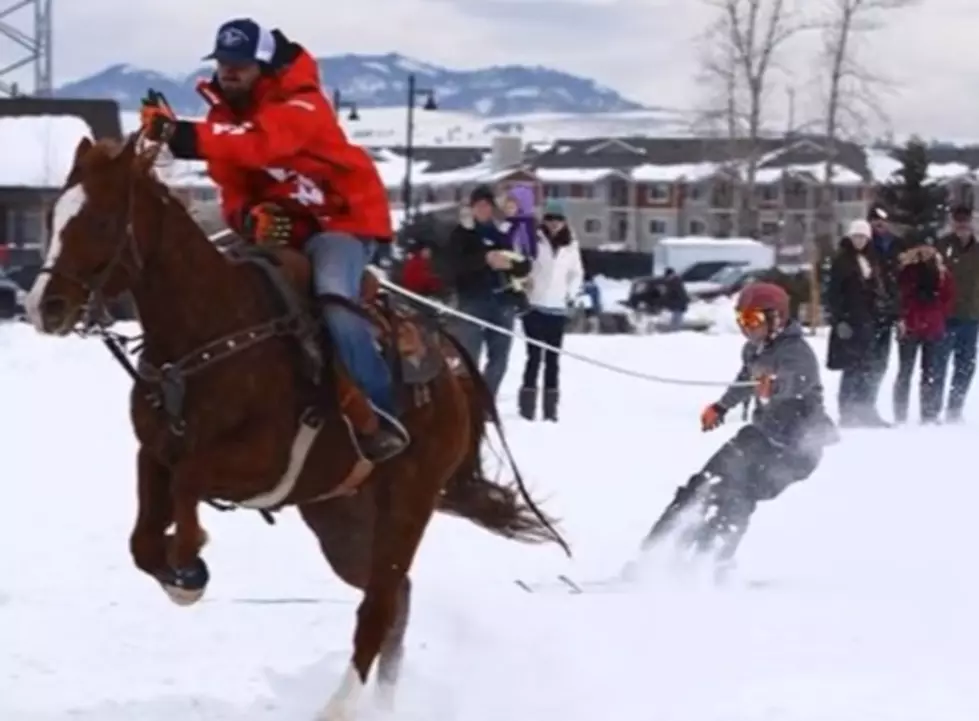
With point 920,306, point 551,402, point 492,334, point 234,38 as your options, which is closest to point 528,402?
point 551,402

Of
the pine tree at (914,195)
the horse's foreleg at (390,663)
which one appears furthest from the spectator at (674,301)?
the horse's foreleg at (390,663)

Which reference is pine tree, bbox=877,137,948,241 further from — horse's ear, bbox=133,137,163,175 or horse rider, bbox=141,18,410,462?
horse's ear, bbox=133,137,163,175

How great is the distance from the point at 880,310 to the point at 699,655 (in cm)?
987

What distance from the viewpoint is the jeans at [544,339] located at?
53.2 ft

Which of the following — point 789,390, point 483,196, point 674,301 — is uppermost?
point 483,196

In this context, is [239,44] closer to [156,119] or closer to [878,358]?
[156,119]

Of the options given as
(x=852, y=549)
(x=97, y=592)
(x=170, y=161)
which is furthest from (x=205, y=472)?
(x=852, y=549)

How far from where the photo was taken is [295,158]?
6.69 metres

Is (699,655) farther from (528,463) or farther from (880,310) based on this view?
(880,310)

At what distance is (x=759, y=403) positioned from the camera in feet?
32.1

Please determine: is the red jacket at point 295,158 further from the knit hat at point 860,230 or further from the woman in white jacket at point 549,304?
the knit hat at point 860,230

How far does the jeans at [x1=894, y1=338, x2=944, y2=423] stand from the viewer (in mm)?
17516

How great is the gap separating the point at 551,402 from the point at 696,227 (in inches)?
3648

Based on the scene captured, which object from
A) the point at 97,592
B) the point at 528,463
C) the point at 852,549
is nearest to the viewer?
the point at 97,592
